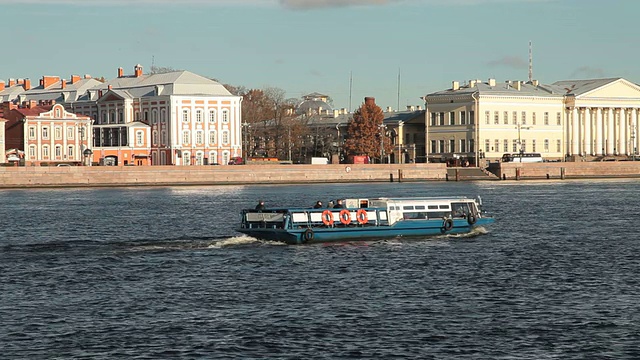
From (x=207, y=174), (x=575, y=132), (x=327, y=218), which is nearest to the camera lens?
(x=327, y=218)

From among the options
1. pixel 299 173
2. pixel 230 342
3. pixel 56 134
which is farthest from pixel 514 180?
pixel 230 342

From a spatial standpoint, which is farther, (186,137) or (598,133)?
(598,133)

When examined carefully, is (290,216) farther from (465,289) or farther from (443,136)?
(443,136)

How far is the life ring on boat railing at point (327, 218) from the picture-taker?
4428 centimetres

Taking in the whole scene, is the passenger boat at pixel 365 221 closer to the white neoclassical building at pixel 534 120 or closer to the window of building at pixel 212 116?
the window of building at pixel 212 116

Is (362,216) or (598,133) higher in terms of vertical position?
(598,133)

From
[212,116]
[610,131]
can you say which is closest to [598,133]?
[610,131]

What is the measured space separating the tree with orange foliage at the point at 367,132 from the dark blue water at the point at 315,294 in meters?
77.8

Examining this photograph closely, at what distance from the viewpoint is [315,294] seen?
31000mm

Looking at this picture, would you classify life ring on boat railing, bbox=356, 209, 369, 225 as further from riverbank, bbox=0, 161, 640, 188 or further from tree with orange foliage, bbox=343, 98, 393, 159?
tree with orange foliage, bbox=343, 98, 393, 159

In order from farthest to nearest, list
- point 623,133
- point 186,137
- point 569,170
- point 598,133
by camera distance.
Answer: point 623,133, point 598,133, point 186,137, point 569,170

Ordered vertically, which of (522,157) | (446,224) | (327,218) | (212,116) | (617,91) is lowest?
(446,224)

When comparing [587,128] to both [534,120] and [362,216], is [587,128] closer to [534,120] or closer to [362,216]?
[534,120]

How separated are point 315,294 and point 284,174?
77.8 m
